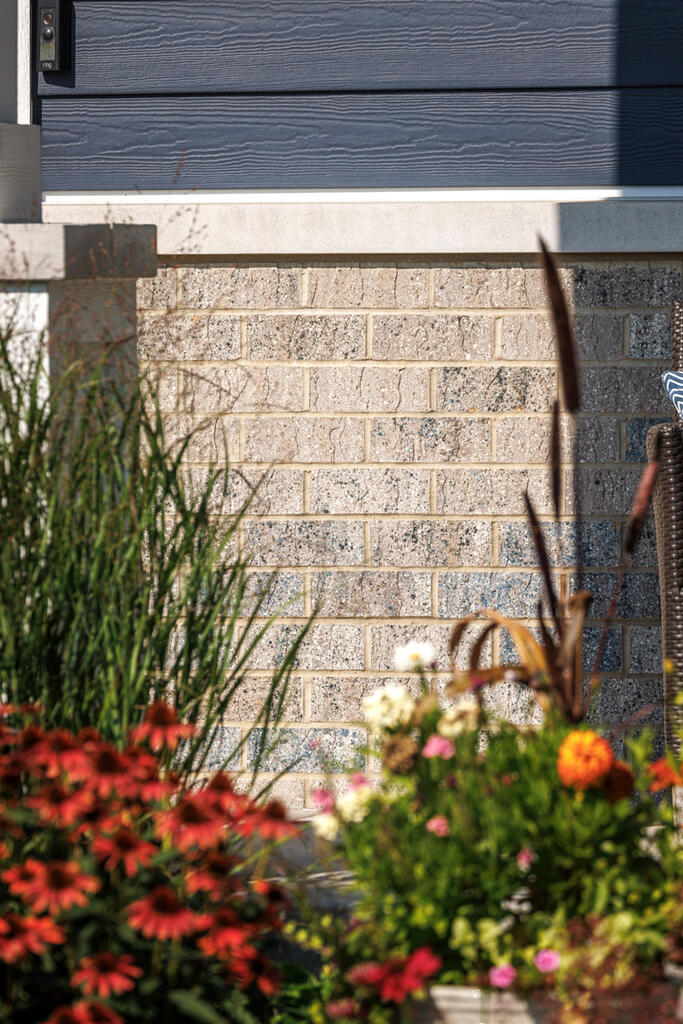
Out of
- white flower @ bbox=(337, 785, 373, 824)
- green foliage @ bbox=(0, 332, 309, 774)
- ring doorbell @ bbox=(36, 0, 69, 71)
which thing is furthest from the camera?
ring doorbell @ bbox=(36, 0, 69, 71)

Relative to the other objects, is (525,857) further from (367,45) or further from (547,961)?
(367,45)

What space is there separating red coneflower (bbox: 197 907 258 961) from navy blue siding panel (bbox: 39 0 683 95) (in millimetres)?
2688

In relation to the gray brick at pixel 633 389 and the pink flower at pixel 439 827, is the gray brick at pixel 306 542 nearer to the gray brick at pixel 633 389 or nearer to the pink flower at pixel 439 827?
the gray brick at pixel 633 389

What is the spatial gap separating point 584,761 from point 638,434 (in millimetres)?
2111

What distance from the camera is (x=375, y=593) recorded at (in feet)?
11.7

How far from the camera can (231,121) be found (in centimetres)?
368

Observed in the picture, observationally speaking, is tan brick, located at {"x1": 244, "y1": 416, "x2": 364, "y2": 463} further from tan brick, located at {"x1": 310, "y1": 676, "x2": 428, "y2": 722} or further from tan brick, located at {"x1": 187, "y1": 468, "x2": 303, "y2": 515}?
tan brick, located at {"x1": 310, "y1": 676, "x2": 428, "y2": 722}

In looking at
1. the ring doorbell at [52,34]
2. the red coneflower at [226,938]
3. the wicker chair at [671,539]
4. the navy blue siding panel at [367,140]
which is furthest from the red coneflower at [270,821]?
the ring doorbell at [52,34]

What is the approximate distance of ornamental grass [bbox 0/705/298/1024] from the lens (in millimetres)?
1517

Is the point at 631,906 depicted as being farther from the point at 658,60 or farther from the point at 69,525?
the point at 658,60

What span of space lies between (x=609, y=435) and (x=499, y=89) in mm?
1050

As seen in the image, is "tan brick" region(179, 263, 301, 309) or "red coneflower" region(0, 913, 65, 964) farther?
"tan brick" region(179, 263, 301, 309)

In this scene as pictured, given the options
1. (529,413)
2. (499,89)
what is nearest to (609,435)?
(529,413)

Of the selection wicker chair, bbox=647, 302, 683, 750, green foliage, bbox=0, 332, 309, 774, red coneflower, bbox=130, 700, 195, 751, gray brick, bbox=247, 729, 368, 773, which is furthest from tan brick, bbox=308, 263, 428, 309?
red coneflower, bbox=130, 700, 195, 751
